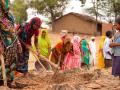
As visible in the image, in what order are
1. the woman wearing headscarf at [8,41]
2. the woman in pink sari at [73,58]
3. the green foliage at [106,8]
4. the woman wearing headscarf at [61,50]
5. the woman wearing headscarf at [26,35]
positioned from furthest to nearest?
the green foliage at [106,8] → the woman in pink sari at [73,58] → the woman wearing headscarf at [61,50] → the woman wearing headscarf at [26,35] → the woman wearing headscarf at [8,41]

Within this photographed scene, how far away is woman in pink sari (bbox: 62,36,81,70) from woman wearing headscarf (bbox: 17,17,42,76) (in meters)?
2.50

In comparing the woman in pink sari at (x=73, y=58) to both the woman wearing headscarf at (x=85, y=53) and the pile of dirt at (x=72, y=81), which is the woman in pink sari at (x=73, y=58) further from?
the pile of dirt at (x=72, y=81)

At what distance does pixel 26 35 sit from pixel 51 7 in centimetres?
4101

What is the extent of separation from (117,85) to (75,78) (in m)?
1.08

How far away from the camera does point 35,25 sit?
847 cm

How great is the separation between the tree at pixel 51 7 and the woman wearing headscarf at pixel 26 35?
131 ft

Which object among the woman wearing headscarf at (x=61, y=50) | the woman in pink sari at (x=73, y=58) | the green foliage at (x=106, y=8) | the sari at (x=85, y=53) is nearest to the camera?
the woman wearing headscarf at (x=61, y=50)

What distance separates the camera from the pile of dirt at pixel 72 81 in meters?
7.37

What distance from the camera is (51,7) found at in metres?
49.4

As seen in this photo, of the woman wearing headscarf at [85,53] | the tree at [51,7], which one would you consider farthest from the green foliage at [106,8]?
the woman wearing headscarf at [85,53]

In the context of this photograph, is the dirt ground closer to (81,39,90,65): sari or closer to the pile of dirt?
the pile of dirt

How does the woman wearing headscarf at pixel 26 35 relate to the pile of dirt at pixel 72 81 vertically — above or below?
above

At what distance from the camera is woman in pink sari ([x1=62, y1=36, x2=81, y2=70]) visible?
11742mm

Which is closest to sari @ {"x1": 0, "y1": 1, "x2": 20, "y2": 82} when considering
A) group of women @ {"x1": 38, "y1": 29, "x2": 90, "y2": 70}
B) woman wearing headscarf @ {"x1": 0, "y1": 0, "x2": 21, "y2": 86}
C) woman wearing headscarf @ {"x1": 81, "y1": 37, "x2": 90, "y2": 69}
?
woman wearing headscarf @ {"x1": 0, "y1": 0, "x2": 21, "y2": 86}
